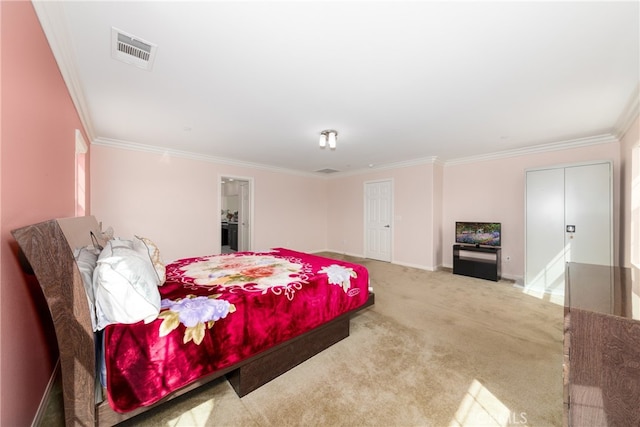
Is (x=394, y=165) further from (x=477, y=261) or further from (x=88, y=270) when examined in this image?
(x=88, y=270)

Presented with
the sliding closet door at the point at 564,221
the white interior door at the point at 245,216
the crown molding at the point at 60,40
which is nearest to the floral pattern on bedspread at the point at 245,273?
the crown molding at the point at 60,40

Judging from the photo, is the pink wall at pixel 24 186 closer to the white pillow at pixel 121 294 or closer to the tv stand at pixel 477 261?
the white pillow at pixel 121 294

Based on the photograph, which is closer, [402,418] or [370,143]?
[402,418]

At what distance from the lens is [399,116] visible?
2998 millimetres

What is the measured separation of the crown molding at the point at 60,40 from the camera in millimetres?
1427

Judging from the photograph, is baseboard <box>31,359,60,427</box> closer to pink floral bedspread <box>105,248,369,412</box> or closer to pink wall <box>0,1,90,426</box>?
pink wall <box>0,1,90,426</box>

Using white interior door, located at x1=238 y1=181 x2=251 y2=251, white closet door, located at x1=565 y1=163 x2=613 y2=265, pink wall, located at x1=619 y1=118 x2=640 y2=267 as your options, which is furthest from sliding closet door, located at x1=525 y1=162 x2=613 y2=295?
white interior door, located at x1=238 y1=181 x2=251 y2=251

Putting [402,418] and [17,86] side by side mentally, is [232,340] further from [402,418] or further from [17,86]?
[17,86]

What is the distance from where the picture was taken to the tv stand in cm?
439

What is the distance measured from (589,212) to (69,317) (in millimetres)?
5574

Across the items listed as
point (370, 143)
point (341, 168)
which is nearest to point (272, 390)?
point (370, 143)

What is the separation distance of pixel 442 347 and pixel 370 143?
307 cm

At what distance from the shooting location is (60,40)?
1.67 m

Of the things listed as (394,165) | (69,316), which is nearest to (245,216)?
(394,165)
